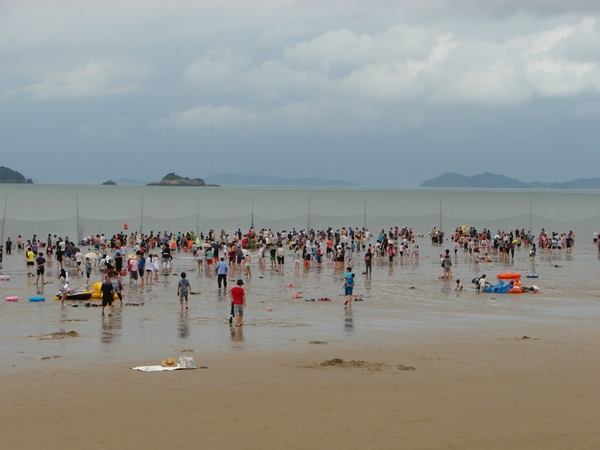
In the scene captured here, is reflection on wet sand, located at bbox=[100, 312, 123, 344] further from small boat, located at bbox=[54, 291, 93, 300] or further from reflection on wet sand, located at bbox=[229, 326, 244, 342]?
small boat, located at bbox=[54, 291, 93, 300]

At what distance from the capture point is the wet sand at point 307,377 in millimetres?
9055

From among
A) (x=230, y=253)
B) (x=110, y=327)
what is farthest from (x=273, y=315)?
(x=230, y=253)

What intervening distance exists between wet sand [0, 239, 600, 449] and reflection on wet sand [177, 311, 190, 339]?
0.05 metres

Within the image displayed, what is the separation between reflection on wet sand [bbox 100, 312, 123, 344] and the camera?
15430mm

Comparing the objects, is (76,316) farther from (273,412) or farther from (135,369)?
(273,412)

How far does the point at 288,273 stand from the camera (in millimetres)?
31484

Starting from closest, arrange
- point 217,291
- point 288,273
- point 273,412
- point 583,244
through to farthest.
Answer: point 273,412 < point 217,291 < point 288,273 < point 583,244

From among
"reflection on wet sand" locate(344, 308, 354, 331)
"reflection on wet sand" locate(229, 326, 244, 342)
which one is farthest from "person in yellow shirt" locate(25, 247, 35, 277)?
"reflection on wet sand" locate(229, 326, 244, 342)

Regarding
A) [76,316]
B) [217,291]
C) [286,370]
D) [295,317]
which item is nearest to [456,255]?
[217,291]

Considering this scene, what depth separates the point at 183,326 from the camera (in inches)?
677

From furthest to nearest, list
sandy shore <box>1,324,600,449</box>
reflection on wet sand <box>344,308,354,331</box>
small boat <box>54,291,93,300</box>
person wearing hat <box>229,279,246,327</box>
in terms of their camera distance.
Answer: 1. small boat <box>54,291,93,300</box>
2. reflection on wet sand <box>344,308,354,331</box>
3. person wearing hat <box>229,279,246,327</box>
4. sandy shore <box>1,324,600,449</box>

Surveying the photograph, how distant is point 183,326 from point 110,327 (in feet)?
5.32

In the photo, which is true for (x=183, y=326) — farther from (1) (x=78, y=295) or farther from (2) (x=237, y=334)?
(1) (x=78, y=295)

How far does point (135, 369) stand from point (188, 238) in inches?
1322
